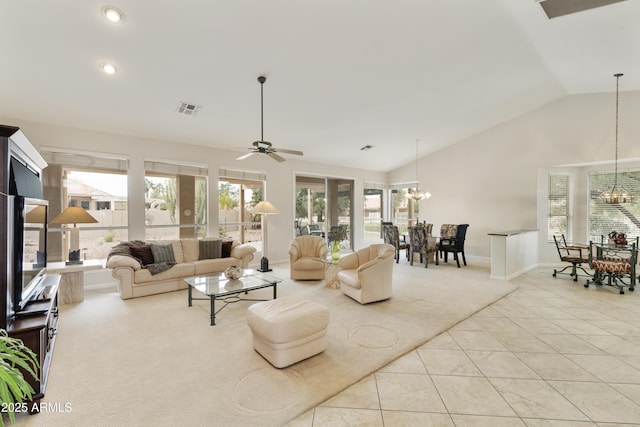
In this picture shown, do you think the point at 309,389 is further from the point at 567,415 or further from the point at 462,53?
the point at 462,53

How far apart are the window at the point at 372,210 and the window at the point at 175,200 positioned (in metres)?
4.98

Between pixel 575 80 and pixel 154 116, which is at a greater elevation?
pixel 575 80

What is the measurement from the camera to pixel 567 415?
1990 millimetres

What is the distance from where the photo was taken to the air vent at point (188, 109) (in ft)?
14.8

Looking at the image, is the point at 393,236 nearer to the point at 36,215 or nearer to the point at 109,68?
the point at 109,68

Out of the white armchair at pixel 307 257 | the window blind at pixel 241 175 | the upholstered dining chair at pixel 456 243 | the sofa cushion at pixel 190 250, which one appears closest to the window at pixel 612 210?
the upholstered dining chair at pixel 456 243

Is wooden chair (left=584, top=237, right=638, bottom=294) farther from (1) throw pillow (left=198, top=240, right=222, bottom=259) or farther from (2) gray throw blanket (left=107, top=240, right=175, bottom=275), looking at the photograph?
(2) gray throw blanket (left=107, top=240, right=175, bottom=275)

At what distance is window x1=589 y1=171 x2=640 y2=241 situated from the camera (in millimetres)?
5984

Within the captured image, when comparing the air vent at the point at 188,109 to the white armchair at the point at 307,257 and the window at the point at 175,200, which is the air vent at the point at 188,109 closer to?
the window at the point at 175,200

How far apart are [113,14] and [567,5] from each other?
4587 millimetres

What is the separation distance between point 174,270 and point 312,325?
10.5ft

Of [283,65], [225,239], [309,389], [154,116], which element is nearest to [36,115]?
[154,116]

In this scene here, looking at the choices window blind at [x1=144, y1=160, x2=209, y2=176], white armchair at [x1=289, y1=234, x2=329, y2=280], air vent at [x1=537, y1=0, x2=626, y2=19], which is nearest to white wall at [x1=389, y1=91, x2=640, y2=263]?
air vent at [x1=537, y1=0, x2=626, y2=19]

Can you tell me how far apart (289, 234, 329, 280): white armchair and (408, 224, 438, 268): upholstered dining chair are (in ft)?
8.30
